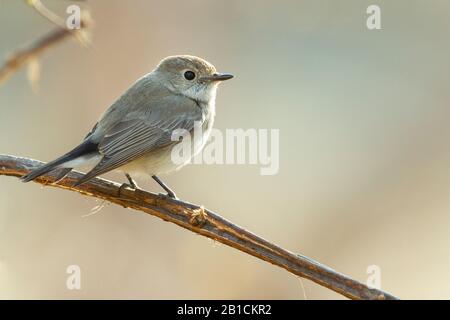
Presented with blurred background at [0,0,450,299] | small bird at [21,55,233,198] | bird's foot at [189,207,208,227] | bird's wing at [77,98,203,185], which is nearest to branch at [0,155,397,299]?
bird's foot at [189,207,208,227]

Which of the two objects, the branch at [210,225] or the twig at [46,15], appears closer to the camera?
the twig at [46,15]

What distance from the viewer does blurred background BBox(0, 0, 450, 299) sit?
521 cm

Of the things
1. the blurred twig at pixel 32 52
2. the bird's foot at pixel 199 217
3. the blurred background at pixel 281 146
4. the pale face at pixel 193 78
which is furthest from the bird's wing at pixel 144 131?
the blurred twig at pixel 32 52

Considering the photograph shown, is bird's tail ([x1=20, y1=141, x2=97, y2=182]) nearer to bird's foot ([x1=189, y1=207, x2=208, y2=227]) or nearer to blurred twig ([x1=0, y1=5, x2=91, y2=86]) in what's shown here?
bird's foot ([x1=189, y1=207, x2=208, y2=227])

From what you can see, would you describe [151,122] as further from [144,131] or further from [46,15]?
[46,15]

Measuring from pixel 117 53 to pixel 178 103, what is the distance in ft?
6.20

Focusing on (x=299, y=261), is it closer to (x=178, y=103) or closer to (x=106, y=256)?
(x=178, y=103)

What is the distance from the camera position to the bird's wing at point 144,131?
3976 mm

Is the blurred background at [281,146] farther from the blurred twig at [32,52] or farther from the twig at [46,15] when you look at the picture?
the blurred twig at [32,52]

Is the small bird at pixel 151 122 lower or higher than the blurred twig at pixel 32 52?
higher

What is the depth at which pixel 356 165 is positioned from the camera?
614cm

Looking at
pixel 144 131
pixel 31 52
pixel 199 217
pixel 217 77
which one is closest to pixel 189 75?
pixel 217 77

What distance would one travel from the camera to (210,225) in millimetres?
2838

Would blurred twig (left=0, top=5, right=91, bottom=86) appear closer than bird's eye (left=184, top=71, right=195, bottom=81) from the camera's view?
Yes
